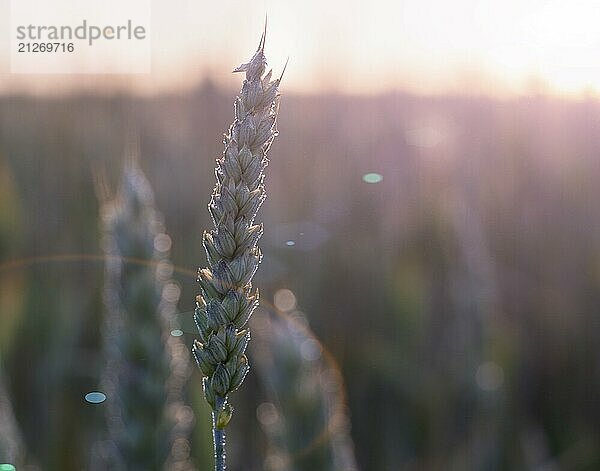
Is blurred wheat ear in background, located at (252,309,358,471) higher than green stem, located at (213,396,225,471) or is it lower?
lower

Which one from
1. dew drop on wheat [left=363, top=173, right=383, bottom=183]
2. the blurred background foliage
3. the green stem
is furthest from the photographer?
dew drop on wheat [left=363, top=173, right=383, bottom=183]

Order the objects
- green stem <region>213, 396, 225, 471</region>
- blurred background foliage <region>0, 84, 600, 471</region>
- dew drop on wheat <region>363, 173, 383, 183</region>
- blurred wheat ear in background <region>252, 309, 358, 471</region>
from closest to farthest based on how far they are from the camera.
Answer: green stem <region>213, 396, 225, 471</region> < blurred wheat ear in background <region>252, 309, 358, 471</region> < blurred background foliage <region>0, 84, 600, 471</region> < dew drop on wheat <region>363, 173, 383, 183</region>

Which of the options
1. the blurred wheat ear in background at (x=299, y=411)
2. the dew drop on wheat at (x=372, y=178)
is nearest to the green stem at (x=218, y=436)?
the blurred wheat ear in background at (x=299, y=411)

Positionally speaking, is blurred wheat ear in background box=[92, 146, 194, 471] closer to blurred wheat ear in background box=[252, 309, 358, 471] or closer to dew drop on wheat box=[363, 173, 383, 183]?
blurred wheat ear in background box=[252, 309, 358, 471]

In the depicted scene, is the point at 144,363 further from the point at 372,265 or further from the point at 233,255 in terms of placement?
the point at 372,265

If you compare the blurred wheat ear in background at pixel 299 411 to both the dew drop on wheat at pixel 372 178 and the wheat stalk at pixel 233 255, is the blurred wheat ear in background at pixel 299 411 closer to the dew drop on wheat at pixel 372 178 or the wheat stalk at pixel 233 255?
the wheat stalk at pixel 233 255

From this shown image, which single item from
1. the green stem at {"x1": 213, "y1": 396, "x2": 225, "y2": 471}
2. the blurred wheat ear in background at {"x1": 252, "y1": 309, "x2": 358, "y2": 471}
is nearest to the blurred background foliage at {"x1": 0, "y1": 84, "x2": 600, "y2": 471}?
the blurred wheat ear in background at {"x1": 252, "y1": 309, "x2": 358, "y2": 471}

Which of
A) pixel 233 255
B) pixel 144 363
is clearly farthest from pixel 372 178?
pixel 233 255
